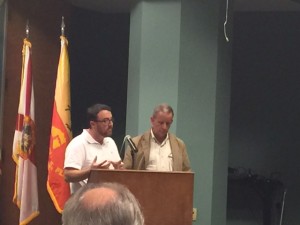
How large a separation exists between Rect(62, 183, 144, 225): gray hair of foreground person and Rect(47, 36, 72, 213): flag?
354cm

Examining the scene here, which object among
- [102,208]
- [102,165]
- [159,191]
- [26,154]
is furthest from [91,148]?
[102,208]

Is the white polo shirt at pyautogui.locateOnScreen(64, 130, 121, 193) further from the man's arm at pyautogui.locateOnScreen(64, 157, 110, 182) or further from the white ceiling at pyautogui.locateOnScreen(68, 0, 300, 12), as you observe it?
the white ceiling at pyautogui.locateOnScreen(68, 0, 300, 12)

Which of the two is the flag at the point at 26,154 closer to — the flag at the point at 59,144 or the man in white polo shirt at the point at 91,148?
the flag at the point at 59,144

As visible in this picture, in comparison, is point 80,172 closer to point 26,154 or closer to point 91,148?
point 91,148

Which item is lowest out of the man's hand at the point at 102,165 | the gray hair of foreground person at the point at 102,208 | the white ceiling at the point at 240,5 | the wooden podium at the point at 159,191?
the wooden podium at the point at 159,191

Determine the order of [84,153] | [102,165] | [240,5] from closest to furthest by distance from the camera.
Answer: [102,165] → [84,153] → [240,5]

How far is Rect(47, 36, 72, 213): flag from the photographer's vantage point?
15.7 feet

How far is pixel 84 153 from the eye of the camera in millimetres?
3701

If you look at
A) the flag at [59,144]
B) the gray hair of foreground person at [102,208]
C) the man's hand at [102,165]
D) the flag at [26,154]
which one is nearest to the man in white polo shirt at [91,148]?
the man's hand at [102,165]

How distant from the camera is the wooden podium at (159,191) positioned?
3.07 metres

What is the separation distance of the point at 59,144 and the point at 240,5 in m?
2.63

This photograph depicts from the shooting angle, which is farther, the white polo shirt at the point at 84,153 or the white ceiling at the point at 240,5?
the white ceiling at the point at 240,5

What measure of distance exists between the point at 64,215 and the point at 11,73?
4.12m

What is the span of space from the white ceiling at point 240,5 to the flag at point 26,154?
1460mm
